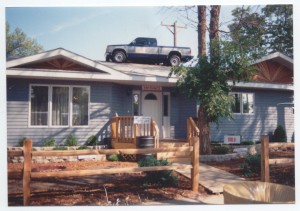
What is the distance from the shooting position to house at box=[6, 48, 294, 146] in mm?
9414

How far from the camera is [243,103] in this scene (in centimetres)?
1248

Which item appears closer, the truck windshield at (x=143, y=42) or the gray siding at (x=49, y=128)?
the gray siding at (x=49, y=128)

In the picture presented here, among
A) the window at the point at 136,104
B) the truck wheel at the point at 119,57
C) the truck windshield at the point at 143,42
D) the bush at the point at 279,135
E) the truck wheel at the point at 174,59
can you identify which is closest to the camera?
the window at the point at 136,104

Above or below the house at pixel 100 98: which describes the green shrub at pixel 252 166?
below

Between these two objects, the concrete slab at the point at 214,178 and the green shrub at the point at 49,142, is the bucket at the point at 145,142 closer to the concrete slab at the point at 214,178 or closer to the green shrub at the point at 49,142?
the concrete slab at the point at 214,178

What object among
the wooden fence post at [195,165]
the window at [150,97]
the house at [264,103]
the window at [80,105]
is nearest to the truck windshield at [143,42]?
the window at [150,97]

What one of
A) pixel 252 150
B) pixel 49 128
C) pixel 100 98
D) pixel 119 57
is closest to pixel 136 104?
pixel 100 98

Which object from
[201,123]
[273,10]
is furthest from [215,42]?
[273,10]

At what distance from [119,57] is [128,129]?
241 inches

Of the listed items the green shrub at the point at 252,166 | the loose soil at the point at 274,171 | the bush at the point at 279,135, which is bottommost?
the loose soil at the point at 274,171

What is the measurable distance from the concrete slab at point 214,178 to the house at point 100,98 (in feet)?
13.4

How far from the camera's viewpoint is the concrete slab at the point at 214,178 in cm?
594
